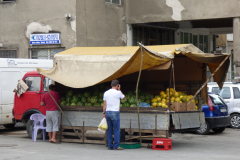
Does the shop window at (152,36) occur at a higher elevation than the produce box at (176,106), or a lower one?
higher

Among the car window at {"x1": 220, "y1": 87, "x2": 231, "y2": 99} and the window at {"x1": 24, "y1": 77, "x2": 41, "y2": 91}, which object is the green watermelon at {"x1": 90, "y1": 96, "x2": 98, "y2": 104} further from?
the car window at {"x1": 220, "y1": 87, "x2": 231, "y2": 99}

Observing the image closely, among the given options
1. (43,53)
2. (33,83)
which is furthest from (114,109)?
(43,53)

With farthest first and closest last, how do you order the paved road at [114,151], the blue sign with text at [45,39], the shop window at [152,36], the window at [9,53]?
1. the shop window at [152,36]
2. the window at [9,53]
3. the blue sign with text at [45,39]
4. the paved road at [114,151]

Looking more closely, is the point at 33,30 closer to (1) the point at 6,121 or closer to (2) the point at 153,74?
(1) the point at 6,121

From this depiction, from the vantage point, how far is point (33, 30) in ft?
65.5

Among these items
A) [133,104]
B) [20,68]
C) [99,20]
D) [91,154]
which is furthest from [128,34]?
[91,154]

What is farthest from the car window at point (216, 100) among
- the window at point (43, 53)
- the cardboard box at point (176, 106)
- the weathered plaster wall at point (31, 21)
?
the window at point (43, 53)

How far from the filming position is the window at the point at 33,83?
13.1 meters

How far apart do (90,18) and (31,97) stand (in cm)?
767

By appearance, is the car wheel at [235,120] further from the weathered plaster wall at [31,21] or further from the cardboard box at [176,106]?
the weathered plaster wall at [31,21]

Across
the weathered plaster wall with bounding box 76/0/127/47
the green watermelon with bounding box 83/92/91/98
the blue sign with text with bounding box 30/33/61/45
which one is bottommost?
the green watermelon with bounding box 83/92/91/98

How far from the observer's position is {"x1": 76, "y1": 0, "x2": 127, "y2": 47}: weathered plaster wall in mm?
19422

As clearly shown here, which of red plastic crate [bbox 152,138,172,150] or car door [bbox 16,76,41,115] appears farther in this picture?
car door [bbox 16,76,41,115]

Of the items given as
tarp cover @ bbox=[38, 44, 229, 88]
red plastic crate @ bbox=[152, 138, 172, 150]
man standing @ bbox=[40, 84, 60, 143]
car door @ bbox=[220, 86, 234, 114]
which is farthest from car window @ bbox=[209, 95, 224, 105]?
man standing @ bbox=[40, 84, 60, 143]
